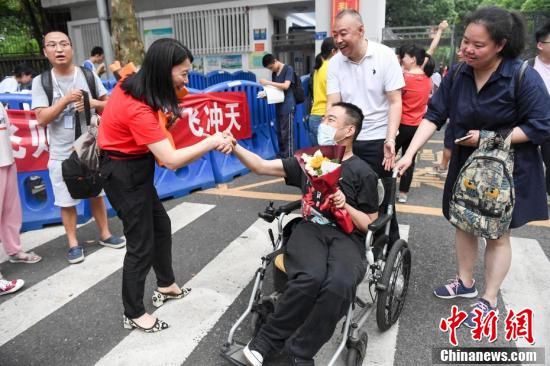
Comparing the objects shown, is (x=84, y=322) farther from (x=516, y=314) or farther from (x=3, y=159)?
(x=516, y=314)

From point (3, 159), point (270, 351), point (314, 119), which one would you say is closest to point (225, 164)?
point (314, 119)

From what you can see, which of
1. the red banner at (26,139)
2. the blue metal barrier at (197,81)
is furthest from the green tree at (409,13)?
the red banner at (26,139)

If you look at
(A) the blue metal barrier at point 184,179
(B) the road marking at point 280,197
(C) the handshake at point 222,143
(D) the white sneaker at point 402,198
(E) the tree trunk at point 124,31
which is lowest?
(B) the road marking at point 280,197

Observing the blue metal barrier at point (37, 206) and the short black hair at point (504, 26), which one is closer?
the short black hair at point (504, 26)

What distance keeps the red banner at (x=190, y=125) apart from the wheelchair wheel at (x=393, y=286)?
2.51 m

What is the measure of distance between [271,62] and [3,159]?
4.25 meters

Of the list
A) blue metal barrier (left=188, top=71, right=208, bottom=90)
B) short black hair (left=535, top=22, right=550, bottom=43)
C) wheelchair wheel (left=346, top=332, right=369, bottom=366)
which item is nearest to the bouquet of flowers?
wheelchair wheel (left=346, top=332, right=369, bottom=366)

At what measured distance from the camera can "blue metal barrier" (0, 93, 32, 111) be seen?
16.3ft

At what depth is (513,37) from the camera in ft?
8.11

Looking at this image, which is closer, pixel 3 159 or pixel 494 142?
pixel 494 142

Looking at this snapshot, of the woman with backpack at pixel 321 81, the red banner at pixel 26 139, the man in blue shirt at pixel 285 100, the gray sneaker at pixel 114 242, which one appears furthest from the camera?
the man in blue shirt at pixel 285 100

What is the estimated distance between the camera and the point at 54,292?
3428mm

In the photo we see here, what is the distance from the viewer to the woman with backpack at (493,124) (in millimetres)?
2492

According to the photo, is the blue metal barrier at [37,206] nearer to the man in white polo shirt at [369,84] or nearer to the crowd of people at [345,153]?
the crowd of people at [345,153]
